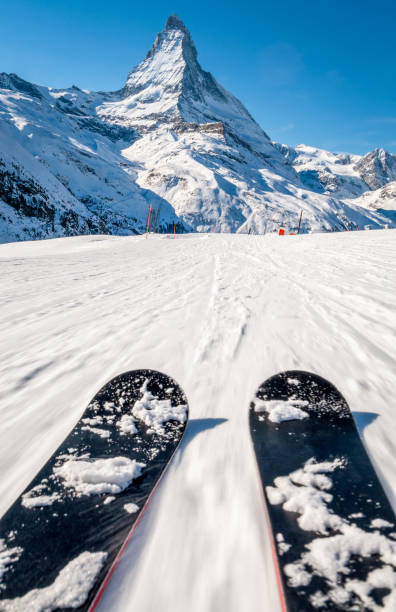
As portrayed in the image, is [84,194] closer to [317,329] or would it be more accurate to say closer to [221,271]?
[221,271]

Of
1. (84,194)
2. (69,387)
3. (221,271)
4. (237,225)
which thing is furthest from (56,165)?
(69,387)

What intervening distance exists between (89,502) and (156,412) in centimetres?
63

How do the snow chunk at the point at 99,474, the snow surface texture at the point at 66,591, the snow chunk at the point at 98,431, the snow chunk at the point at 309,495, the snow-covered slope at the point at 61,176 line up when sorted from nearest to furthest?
the snow surface texture at the point at 66,591 < the snow chunk at the point at 309,495 < the snow chunk at the point at 99,474 < the snow chunk at the point at 98,431 < the snow-covered slope at the point at 61,176

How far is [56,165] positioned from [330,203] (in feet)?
309

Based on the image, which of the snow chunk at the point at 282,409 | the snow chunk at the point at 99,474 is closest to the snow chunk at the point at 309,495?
the snow chunk at the point at 282,409

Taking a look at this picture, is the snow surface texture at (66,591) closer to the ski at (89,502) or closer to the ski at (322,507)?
the ski at (89,502)

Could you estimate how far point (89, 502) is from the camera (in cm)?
121

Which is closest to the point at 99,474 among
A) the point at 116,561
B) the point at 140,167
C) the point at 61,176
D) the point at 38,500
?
the point at 38,500

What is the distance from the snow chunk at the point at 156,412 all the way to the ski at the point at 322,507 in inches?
18.1

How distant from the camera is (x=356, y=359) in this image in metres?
2.60

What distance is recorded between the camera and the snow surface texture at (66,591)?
857 millimetres

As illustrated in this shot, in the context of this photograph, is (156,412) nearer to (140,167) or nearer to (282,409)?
(282,409)

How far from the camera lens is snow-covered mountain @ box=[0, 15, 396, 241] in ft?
114

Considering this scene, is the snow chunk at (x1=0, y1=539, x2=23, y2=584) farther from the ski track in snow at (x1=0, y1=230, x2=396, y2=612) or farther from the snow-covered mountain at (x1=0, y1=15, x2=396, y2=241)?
the snow-covered mountain at (x1=0, y1=15, x2=396, y2=241)
